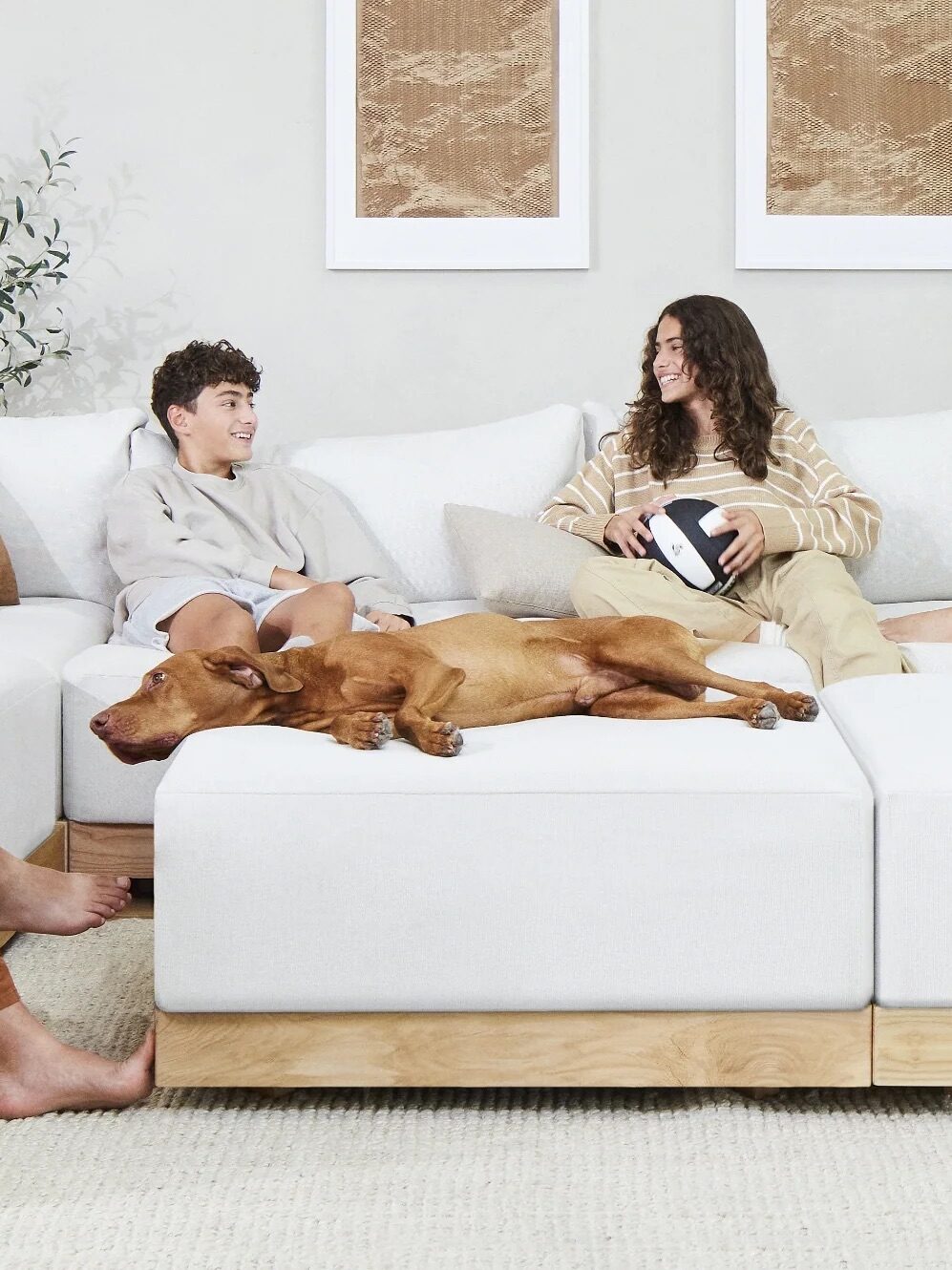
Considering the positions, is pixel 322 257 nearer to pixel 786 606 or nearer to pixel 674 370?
pixel 674 370

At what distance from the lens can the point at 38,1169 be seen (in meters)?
1.39

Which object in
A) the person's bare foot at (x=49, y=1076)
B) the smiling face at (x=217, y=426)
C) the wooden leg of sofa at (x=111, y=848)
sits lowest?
the person's bare foot at (x=49, y=1076)

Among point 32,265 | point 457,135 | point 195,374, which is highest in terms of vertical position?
point 457,135

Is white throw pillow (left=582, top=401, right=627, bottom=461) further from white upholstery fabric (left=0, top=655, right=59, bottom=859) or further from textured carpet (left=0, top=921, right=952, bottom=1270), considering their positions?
textured carpet (left=0, top=921, right=952, bottom=1270)

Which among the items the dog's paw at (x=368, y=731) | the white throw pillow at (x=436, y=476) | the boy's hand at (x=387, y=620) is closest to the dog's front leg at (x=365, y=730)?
the dog's paw at (x=368, y=731)

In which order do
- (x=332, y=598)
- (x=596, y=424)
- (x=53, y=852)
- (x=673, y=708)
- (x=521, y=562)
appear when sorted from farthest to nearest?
(x=596, y=424) → (x=521, y=562) → (x=332, y=598) → (x=53, y=852) → (x=673, y=708)

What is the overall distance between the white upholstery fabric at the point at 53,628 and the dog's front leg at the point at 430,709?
Answer: 787 millimetres

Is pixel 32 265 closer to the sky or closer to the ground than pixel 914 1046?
closer to the sky

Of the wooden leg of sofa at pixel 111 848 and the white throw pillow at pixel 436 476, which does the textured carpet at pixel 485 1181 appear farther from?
the white throw pillow at pixel 436 476

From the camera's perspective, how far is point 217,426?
2.77 metres

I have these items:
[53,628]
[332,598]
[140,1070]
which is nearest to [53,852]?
[53,628]

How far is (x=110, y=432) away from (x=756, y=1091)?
6.63 ft

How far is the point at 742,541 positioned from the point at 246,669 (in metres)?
1.16

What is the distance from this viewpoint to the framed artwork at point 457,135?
11.2ft
